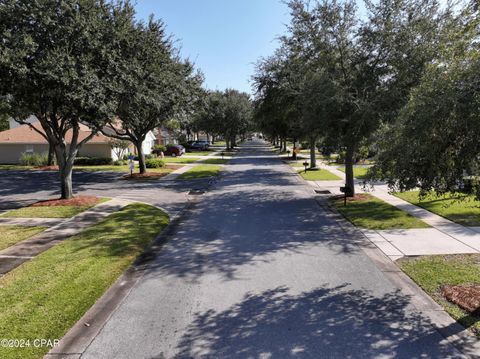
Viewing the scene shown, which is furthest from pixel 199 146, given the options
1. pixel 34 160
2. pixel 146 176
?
pixel 146 176

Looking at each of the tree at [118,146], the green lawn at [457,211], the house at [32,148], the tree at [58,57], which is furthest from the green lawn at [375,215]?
the house at [32,148]

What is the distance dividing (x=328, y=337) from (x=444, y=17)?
12618mm

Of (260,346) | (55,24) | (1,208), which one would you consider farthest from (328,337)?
(1,208)

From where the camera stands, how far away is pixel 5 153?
39.9m

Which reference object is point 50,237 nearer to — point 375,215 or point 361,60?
point 375,215

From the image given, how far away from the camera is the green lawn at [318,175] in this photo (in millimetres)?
25125

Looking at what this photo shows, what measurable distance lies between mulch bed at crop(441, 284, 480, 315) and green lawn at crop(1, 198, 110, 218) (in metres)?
11.9

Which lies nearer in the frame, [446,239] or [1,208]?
[446,239]

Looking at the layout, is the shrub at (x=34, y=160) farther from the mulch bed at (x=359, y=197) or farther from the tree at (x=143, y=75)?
the mulch bed at (x=359, y=197)

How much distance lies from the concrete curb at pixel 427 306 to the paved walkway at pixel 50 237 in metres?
7.93

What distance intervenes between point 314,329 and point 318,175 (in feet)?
69.3

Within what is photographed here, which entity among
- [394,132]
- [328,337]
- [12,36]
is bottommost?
[328,337]

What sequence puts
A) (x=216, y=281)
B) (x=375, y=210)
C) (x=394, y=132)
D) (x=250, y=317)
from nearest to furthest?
1. (x=250, y=317)
2. (x=394, y=132)
3. (x=216, y=281)
4. (x=375, y=210)

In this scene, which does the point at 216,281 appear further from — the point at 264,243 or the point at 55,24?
the point at 55,24
